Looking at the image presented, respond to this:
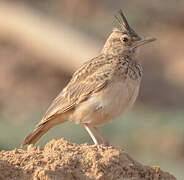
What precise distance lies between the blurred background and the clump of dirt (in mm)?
5548

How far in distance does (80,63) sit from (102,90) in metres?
10.1

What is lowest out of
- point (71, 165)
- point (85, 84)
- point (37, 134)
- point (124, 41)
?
point (71, 165)

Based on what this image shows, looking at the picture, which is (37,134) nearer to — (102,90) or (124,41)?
(102,90)

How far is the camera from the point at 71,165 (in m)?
6.14

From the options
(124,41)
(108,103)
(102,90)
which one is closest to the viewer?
(108,103)

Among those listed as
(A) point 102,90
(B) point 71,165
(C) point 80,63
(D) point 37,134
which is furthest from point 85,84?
(C) point 80,63

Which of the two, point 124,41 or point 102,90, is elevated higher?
point 124,41

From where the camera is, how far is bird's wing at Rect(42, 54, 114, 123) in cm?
809

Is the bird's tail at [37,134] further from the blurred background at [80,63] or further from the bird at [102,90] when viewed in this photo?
the blurred background at [80,63]

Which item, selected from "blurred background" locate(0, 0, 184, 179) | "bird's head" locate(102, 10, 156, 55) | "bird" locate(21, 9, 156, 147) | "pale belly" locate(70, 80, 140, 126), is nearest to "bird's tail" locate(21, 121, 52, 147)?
"bird" locate(21, 9, 156, 147)

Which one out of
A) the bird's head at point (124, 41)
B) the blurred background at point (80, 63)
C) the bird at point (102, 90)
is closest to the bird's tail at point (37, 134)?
the bird at point (102, 90)

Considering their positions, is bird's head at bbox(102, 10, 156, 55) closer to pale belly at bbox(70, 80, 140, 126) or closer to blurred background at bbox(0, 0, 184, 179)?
pale belly at bbox(70, 80, 140, 126)

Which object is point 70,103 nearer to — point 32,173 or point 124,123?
point 32,173

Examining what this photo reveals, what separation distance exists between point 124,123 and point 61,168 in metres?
9.55
